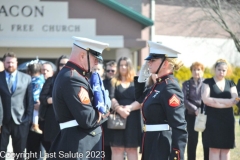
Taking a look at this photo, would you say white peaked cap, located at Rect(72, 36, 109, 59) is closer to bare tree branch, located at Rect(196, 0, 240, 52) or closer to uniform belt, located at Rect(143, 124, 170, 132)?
uniform belt, located at Rect(143, 124, 170, 132)

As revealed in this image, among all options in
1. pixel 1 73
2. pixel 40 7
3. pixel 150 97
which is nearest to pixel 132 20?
pixel 40 7

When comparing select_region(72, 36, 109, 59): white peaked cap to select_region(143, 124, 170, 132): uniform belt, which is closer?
select_region(72, 36, 109, 59): white peaked cap

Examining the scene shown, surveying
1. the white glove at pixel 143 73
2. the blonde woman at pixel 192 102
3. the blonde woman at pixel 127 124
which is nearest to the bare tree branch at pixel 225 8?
the blonde woman at pixel 192 102

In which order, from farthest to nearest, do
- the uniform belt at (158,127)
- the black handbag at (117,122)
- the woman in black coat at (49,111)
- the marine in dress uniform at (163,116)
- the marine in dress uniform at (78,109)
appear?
the black handbag at (117,122)
the woman in black coat at (49,111)
the uniform belt at (158,127)
the marine in dress uniform at (163,116)
the marine in dress uniform at (78,109)

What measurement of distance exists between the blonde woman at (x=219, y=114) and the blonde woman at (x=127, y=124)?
1191 millimetres

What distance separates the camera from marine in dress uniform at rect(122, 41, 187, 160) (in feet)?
18.5

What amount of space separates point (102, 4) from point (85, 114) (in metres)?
17.0

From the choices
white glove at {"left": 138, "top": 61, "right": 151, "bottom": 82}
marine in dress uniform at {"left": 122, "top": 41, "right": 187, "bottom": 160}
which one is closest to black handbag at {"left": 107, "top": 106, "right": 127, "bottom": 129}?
white glove at {"left": 138, "top": 61, "right": 151, "bottom": 82}

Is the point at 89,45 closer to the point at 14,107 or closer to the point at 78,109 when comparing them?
the point at 78,109

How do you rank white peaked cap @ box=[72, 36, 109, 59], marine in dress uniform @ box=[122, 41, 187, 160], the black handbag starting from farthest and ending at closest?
the black handbag
marine in dress uniform @ box=[122, 41, 187, 160]
white peaked cap @ box=[72, 36, 109, 59]

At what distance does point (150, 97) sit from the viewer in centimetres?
601

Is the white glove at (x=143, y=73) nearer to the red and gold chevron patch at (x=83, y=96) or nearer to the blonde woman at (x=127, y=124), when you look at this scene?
the red and gold chevron patch at (x=83, y=96)

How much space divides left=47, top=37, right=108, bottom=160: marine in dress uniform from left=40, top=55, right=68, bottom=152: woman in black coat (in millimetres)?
3382

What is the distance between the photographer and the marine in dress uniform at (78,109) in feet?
17.2
